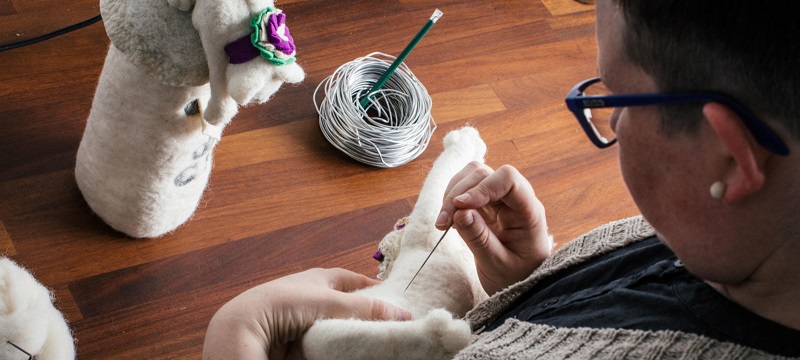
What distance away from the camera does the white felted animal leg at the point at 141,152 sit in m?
1.09

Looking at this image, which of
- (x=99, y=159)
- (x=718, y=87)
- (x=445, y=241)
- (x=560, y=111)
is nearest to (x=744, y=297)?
(x=718, y=87)

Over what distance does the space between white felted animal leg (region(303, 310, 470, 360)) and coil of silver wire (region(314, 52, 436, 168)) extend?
1.99 ft

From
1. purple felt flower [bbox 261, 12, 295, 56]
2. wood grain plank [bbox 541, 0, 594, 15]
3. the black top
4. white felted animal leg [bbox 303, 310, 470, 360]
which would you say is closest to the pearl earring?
the black top

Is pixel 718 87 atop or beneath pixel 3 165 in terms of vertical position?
atop

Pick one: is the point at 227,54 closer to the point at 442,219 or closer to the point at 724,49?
the point at 442,219

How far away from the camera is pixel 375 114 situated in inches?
61.1

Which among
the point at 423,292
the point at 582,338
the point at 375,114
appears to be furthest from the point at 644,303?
the point at 375,114

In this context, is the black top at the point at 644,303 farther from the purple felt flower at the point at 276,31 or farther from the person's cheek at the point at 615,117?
the purple felt flower at the point at 276,31

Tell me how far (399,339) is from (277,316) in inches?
5.7

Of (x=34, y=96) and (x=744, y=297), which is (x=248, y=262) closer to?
(x=34, y=96)

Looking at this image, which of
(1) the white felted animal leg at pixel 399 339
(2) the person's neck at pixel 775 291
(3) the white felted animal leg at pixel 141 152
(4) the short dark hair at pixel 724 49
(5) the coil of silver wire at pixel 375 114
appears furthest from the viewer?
(5) the coil of silver wire at pixel 375 114

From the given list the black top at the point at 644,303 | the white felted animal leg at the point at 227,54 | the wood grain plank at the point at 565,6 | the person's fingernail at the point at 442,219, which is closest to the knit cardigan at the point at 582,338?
the black top at the point at 644,303

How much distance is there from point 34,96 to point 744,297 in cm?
115

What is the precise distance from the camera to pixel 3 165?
127 cm
